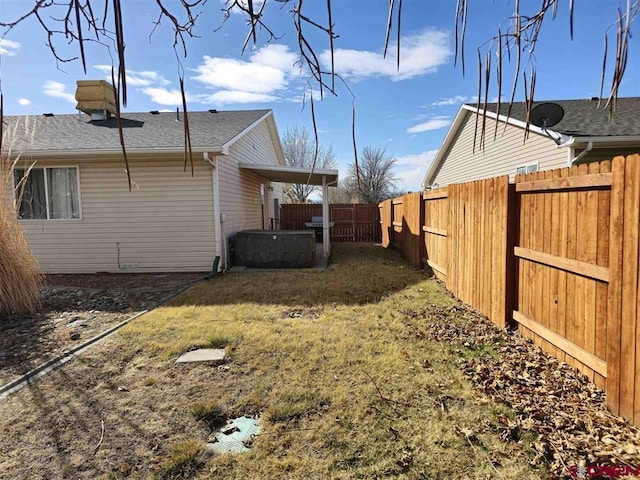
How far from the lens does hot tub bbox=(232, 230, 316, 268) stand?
29.4 feet

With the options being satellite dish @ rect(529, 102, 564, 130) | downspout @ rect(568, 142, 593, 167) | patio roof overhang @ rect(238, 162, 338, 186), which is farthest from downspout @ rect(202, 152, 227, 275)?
downspout @ rect(568, 142, 593, 167)

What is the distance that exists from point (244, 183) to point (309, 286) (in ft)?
17.0

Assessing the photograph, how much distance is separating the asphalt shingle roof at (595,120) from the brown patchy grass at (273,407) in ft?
20.4

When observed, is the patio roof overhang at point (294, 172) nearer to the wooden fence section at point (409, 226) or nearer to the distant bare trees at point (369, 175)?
the distant bare trees at point (369, 175)

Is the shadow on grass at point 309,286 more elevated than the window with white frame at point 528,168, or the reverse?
the window with white frame at point 528,168

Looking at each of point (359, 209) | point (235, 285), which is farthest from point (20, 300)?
point (359, 209)

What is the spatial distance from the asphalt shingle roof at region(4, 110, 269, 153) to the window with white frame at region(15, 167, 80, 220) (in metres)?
0.64

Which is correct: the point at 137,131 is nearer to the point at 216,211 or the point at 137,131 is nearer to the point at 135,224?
the point at 135,224

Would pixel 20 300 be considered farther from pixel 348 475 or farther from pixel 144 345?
pixel 348 475

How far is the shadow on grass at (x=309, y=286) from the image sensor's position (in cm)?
587

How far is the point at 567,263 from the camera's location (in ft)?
10.4

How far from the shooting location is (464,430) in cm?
236

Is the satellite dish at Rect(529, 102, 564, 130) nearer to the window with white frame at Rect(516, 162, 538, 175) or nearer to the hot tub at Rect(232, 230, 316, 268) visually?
the window with white frame at Rect(516, 162, 538, 175)

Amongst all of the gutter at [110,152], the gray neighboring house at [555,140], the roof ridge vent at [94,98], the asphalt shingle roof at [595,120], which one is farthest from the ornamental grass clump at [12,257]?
the asphalt shingle roof at [595,120]
